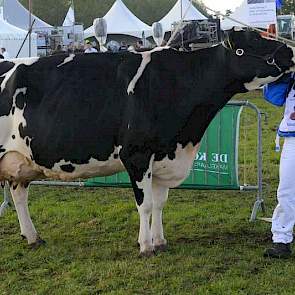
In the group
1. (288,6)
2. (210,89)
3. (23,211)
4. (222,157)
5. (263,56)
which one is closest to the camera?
(263,56)

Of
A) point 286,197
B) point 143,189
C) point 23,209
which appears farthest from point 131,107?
point 23,209

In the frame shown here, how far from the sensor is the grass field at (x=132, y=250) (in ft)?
17.2

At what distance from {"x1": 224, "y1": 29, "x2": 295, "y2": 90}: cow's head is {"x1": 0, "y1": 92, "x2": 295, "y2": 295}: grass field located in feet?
5.58

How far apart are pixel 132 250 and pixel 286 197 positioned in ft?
5.26

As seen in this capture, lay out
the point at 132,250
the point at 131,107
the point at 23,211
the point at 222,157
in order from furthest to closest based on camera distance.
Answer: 1. the point at 222,157
2. the point at 23,211
3. the point at 132,250
4. the point at 131,107

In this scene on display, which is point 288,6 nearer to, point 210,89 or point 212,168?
point 212,168

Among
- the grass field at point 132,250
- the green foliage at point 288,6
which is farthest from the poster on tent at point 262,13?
the green foliage at point 288,6

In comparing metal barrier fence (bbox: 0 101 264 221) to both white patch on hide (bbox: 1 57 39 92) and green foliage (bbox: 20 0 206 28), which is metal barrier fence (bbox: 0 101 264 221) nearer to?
white patch on hide (bbox: 1 57 39 92)

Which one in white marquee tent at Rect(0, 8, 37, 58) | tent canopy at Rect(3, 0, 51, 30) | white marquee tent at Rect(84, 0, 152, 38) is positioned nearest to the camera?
white marquee tent at Rect(0, 8, 37, 58)

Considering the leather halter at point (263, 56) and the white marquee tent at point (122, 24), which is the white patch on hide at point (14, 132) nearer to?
the leather halter at point (263, 56)

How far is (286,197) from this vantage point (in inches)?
227

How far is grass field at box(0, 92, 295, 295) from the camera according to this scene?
5234 millimetres

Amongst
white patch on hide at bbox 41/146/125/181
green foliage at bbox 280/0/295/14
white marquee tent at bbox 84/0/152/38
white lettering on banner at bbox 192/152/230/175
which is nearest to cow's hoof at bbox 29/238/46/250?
white patch on hide at bbox 41/146/125/181

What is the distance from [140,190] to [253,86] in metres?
1.43
